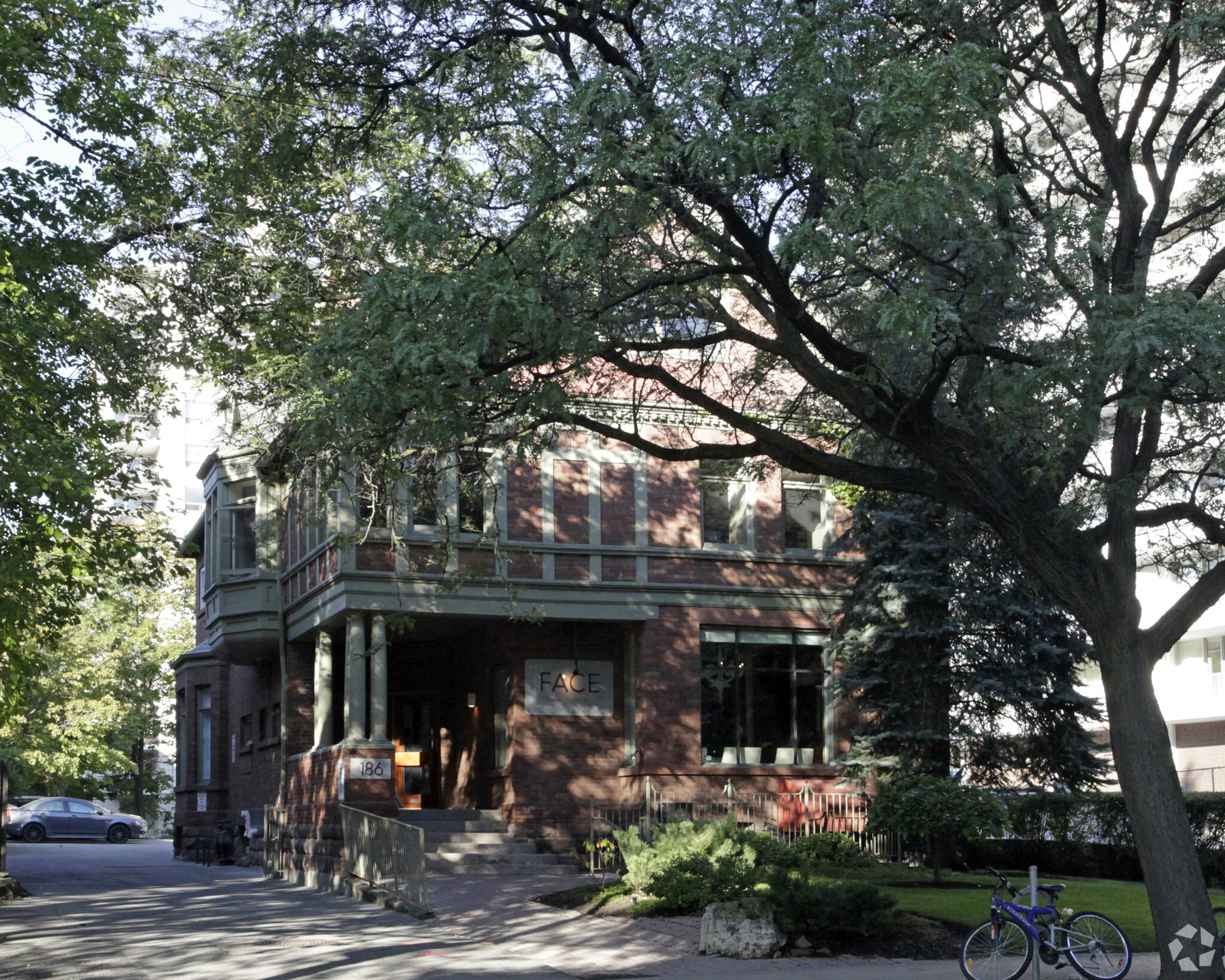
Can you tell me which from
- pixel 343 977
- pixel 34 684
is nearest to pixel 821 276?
pixel 343 977

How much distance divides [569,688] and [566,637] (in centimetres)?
98

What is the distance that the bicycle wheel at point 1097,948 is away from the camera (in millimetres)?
11008

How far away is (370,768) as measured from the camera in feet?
73.3

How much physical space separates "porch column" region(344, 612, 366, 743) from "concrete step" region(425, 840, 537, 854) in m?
2.27

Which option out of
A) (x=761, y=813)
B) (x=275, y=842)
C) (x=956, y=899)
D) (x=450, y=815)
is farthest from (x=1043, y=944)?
(x=275, y=842)

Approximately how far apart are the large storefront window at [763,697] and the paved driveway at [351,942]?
570cm

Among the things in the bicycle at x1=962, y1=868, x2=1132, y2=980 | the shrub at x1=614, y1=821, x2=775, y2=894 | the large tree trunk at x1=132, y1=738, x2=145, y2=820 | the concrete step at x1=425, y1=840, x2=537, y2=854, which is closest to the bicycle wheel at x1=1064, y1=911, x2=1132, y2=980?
the bicycle at x1=962, y1=868, x2=1132, y2=980

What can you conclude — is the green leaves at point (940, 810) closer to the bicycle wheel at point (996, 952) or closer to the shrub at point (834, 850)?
the shrub at point (834, 850)

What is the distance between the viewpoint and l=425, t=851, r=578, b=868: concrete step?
2206 centimetres

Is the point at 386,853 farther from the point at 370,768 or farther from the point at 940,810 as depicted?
the point at 940,810

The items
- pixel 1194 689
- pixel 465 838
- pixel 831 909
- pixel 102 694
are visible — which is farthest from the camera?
pixel 102 694

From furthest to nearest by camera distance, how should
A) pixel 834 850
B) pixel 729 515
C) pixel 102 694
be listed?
pixel 102 694 < pixel 729 515 < pixel 834 850

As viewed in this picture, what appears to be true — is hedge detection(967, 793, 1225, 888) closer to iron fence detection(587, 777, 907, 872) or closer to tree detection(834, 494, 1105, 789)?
tree detection(834, 494, 1105, 789)

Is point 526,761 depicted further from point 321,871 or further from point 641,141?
point 641,141
